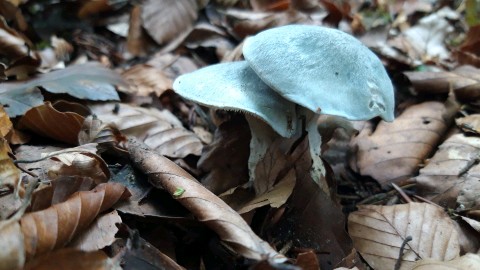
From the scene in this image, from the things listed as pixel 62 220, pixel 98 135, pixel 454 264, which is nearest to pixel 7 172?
pixel 62 220

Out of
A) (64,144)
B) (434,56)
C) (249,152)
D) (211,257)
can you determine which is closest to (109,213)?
(211,257)

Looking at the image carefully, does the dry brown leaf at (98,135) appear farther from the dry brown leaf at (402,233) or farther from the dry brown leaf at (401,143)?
the dry brown leaf at (401,143)

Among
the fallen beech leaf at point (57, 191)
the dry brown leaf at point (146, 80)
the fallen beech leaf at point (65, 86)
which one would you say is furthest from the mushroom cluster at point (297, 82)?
the dry brown leaf at point (146, 80)

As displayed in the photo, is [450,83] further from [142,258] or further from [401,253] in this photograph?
[142,258]

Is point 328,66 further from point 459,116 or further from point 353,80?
point 459,116

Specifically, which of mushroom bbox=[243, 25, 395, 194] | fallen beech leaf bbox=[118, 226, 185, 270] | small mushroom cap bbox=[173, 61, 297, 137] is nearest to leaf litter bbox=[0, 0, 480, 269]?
fallen beech leaf bbox=[118, 226, 185, 270]

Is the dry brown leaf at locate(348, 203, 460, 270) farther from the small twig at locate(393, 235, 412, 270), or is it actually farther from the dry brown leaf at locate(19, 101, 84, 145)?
the dry brown leaf at locate(19, 101, 84, 145)

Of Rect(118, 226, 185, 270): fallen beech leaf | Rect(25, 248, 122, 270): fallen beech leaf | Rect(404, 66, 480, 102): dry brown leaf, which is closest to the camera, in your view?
Rect(25, 248, 122, 270): fallen beech leaf
